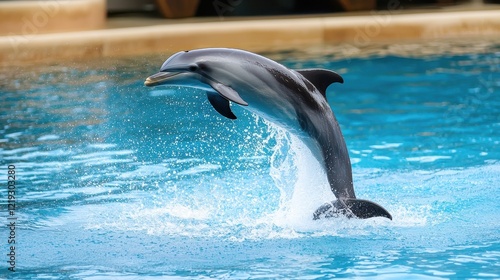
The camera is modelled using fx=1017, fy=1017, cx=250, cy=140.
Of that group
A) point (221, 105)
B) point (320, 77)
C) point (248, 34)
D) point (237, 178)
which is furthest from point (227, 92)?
point (248, 34)

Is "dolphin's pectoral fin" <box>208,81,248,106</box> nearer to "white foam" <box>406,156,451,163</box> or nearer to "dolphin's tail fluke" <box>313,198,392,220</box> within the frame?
"dolphin's tail fluke" <box>313,198,392,220</box>

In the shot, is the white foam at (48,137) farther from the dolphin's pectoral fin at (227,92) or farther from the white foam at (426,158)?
the dolphin's pectoral fin at (227,92)

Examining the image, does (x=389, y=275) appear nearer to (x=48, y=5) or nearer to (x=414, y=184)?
(x=414, y=184)

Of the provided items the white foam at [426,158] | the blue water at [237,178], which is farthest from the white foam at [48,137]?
the white foam at [426,158]

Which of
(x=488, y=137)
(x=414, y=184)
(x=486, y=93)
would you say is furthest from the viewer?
(x=486, y=93)

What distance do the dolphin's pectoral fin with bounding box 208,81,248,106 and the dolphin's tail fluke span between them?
90cm

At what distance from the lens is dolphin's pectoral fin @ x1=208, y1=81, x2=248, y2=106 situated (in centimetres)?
514

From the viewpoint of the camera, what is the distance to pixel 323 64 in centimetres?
1212

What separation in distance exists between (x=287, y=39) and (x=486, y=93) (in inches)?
153

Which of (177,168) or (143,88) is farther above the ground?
(143,88)

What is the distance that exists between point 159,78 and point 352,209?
135 cm

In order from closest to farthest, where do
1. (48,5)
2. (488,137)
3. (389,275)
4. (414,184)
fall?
(389,275) < (414,184) < (488,137) < (48,5)

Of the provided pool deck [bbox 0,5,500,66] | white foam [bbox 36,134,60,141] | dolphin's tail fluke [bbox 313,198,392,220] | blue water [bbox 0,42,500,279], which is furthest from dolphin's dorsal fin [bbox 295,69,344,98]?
pool deck [bbox 0,5,500,66]

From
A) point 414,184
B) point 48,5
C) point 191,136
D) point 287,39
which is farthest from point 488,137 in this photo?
point 48,5
